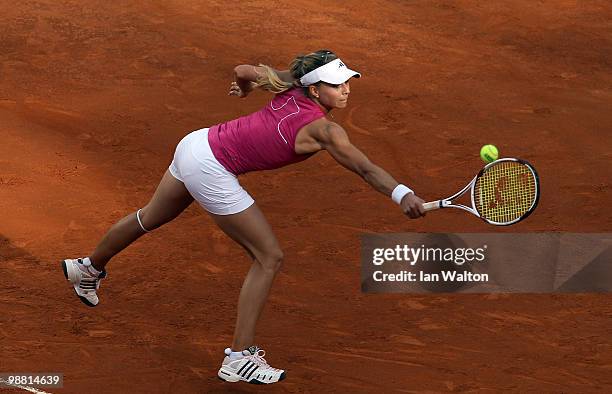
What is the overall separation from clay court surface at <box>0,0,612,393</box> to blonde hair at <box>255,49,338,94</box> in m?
1.93

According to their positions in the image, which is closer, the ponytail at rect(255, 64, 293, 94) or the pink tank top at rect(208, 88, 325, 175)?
the pink tank top at rect(208, 88, 325, 175)

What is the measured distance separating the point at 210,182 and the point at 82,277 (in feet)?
5.27

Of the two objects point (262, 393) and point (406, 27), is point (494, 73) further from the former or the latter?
point (262, 393)

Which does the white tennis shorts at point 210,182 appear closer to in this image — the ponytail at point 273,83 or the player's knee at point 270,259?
the player's knee at point 270,259

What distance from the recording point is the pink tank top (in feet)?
25.2

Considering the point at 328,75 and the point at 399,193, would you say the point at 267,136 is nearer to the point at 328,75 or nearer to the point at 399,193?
the point at 328,75

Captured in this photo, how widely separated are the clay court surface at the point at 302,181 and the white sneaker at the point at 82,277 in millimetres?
183

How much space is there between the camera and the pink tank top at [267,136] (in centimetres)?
767

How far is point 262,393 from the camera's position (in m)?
8.01

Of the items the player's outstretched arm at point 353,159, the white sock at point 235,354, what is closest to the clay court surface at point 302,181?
the white sock at point 235,354

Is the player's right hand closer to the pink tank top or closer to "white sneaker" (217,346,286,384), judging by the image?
the pink tank top

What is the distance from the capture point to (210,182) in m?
7.84

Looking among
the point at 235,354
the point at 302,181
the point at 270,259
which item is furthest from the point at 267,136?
the point at 302,181

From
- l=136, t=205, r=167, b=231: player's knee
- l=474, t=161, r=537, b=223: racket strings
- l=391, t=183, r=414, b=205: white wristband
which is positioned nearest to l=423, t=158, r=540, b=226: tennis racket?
l=474, t=161, r=537, b=223: racket strings
